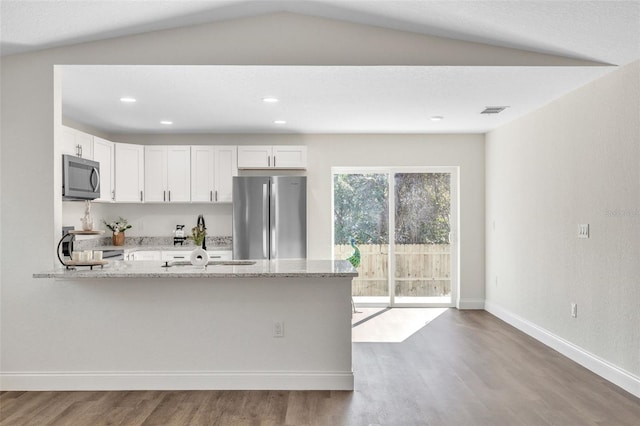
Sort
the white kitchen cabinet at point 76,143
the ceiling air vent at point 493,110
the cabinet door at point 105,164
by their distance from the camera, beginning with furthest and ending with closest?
the cabinet door at point 105,164, the ceiling air vent at point 493,110, the white kitchen cabinet at point 76,143

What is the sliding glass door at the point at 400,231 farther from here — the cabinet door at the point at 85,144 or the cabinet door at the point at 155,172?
the cabinet door at the point at 85,144

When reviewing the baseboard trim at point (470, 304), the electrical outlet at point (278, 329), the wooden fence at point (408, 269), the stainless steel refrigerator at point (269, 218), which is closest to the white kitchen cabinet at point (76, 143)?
the stainless steel refrigerator at point (269, 218)

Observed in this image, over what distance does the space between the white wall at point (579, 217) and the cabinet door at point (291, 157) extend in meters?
2.45

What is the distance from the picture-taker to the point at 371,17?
3.39 meters

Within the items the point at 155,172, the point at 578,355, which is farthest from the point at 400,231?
the point at 155,172

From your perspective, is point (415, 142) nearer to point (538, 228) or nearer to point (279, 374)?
point (538, 228)

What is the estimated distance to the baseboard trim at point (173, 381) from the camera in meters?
3.53

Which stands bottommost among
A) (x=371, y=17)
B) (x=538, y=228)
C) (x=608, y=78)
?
(x=538, y=228)

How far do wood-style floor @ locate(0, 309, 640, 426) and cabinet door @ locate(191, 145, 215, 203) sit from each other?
9.89 feet

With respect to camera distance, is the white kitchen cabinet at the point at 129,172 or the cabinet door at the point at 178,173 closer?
the white kitchen cabinet at the point at 129,172

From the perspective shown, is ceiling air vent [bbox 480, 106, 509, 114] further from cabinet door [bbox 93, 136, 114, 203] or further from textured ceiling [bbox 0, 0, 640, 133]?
cabinet door [bbox 93, 136, 114, 203]

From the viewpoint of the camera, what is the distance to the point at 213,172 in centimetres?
616

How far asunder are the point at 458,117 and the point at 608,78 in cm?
173

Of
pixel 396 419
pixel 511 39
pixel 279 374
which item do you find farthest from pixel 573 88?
pixel 279 374
